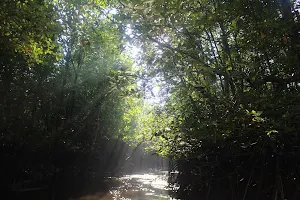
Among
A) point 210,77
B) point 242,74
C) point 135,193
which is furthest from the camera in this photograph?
point 135,193

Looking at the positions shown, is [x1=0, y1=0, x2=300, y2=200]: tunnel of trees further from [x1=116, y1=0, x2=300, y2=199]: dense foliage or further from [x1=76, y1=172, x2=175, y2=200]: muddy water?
[x1=76, y1=172, x2=175, y2=200]: muddy water

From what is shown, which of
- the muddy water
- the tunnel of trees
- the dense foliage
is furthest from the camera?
the muddy water

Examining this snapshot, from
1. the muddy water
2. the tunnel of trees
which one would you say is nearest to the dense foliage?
the tunnel of trees

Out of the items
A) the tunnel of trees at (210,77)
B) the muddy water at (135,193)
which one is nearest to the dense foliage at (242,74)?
the tunnel of trees at (210,77)

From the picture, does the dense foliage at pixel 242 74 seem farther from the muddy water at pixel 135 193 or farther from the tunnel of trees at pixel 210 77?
the muddy water at pixel 135 193

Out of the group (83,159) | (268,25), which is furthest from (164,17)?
(83,159)

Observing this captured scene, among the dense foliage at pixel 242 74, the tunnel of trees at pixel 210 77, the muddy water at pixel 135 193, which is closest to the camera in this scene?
the dense foliage at pixel 242 74

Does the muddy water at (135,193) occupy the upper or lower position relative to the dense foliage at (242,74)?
lower

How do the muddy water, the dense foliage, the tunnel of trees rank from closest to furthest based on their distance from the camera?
the dense foliage, the tunnel of trees, the muddy water

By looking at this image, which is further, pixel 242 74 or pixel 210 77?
pixel 210 77

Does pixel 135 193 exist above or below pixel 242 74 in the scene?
below

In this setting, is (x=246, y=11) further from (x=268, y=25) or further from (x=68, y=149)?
(x=68, y=149)

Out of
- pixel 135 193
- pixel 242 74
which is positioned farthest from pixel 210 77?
pixel 135 193

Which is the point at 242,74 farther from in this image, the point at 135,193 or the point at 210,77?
the point at 135,193
